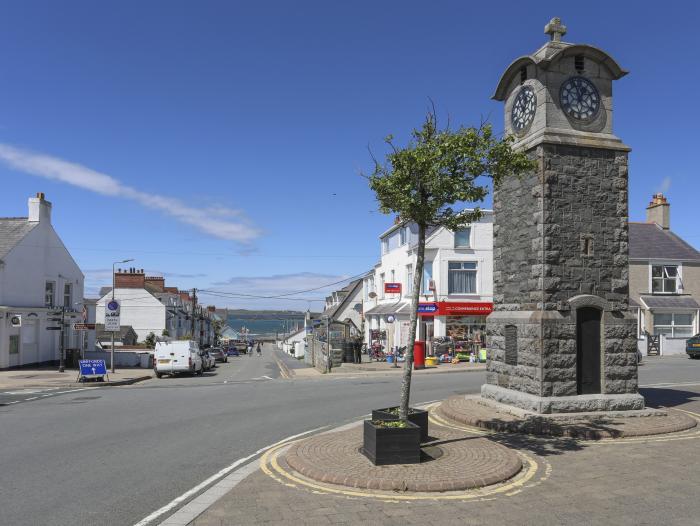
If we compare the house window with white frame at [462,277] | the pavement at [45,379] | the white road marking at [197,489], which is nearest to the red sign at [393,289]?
the house window with white frame at [462,277]

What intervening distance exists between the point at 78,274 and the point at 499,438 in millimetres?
35737

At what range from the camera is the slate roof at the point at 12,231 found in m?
30.6

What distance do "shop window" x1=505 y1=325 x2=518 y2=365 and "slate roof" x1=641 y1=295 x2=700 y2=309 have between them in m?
28.9

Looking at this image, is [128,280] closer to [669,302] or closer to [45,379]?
[45,379]

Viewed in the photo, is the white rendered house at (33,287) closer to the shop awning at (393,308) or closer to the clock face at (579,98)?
the shop awning at (393,308)

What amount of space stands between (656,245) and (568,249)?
104 feet

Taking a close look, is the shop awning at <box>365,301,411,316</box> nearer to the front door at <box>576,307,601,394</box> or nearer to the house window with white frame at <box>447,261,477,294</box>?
the house window with white frame at <box>447,261,477,294</box>

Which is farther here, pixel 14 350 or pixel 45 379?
pixel 14 350

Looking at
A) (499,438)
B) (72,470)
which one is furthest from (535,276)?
(72,470)

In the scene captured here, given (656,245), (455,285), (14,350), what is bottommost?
(14,350)

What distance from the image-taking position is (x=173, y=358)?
29.1m

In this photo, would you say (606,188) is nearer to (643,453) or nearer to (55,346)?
(643,453)

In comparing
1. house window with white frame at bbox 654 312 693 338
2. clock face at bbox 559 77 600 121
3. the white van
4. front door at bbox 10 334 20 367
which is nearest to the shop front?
house window with white frame at bbox 654 312 693 338

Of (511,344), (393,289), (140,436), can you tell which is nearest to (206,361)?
(393,289)
